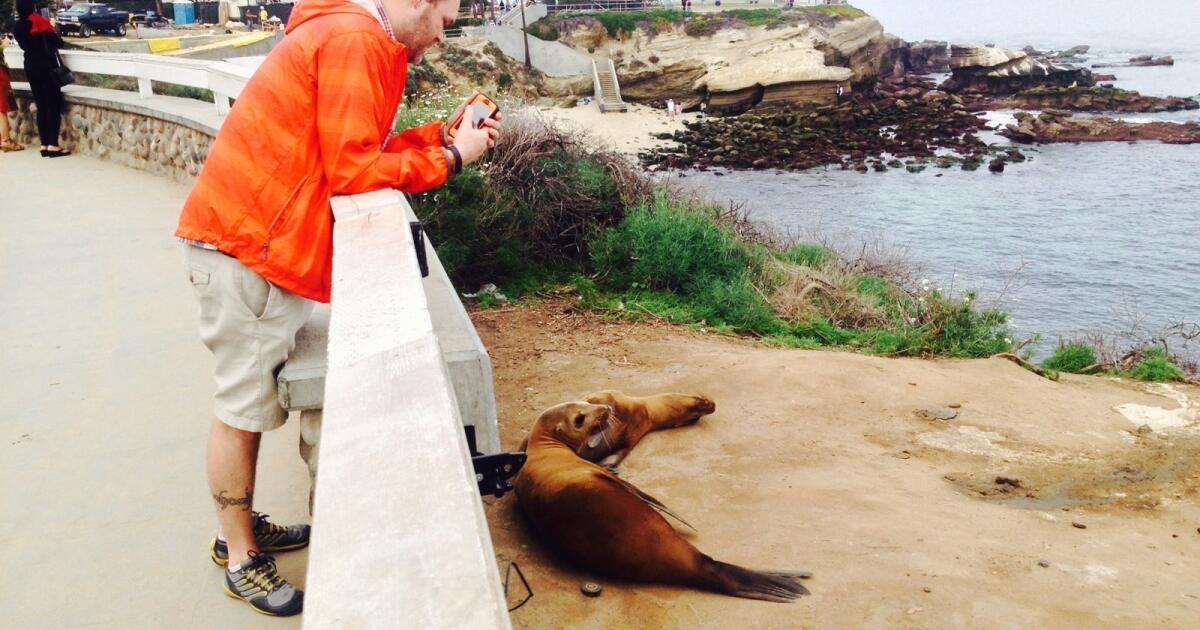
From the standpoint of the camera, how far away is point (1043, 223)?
2662cm

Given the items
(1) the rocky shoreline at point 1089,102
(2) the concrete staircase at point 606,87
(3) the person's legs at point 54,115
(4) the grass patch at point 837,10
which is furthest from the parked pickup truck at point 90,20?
(4) the grass patch at point 837,10

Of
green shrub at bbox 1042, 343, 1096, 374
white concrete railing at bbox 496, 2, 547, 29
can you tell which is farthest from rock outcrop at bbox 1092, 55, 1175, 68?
green shrub at bbox 1042, 343, 1096, 374

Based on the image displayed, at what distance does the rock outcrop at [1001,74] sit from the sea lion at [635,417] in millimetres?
48108

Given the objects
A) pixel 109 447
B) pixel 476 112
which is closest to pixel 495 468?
pixel 476 112

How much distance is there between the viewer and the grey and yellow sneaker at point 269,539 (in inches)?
135

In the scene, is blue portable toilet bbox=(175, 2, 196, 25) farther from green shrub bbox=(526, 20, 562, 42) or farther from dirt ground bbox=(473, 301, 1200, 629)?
dirt ground bbox=(473, 301, 1200, 629)

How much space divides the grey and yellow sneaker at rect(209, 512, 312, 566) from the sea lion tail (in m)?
1.53

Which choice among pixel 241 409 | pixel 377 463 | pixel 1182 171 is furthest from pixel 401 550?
pixel 1182 171

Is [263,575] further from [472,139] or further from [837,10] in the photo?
[837,10]

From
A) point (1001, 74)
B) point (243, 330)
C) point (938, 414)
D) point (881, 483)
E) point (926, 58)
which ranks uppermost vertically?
point (926, 58)

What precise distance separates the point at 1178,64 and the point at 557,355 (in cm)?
7276

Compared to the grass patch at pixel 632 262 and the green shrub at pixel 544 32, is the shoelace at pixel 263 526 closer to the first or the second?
the grass patch at pixel 632 262

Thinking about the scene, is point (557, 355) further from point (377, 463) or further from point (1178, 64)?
point (1178, 64)

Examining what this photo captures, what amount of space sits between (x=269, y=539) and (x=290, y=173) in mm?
1389
